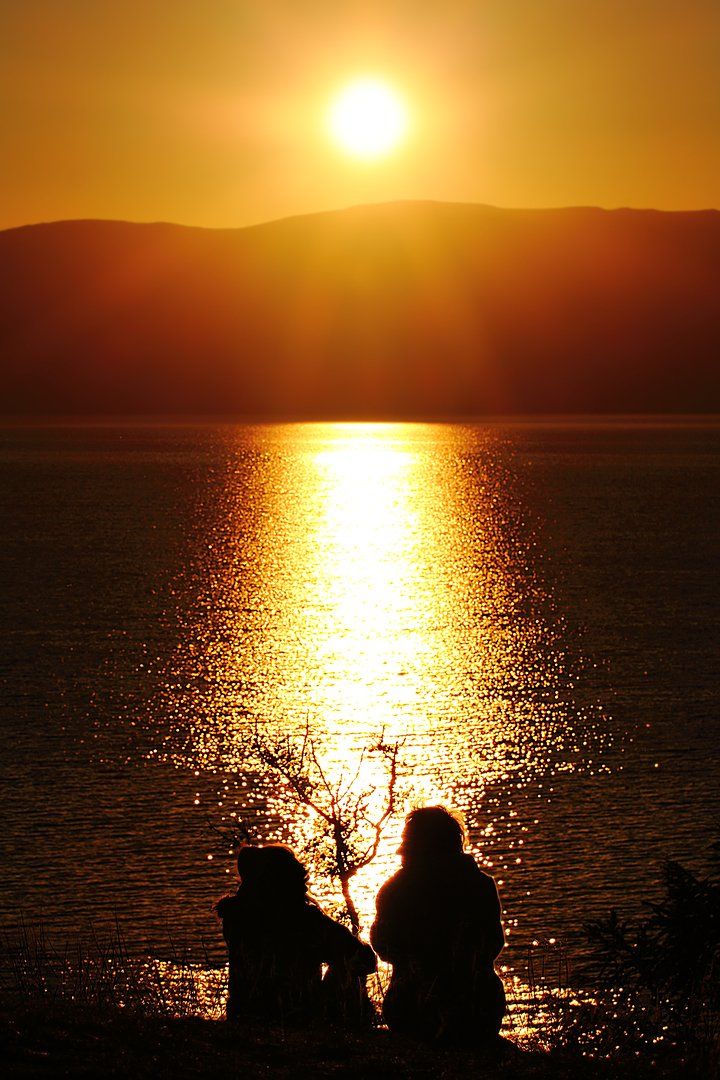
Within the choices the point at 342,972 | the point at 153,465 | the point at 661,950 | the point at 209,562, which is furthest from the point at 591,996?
the point at 153,465

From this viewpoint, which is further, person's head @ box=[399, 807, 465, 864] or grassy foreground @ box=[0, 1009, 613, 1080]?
person's head @ box=[399, 807, 465, 864]

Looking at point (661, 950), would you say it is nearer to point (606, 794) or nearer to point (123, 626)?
point (606, 794)

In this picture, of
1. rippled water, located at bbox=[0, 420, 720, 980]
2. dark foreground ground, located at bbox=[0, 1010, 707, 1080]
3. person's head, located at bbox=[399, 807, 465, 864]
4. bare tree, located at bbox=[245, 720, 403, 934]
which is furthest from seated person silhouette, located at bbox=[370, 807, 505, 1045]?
rippled water, located at bbox=[0, 420, 720, 980]

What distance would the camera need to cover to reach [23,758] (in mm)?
18953

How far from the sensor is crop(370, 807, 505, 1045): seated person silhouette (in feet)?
21.3

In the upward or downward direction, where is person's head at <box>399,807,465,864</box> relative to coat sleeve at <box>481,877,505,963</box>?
upward

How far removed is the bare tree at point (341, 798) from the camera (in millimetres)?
9117

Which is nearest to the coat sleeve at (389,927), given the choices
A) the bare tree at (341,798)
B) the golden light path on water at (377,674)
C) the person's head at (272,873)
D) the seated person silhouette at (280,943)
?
the seated person silhouette at (280,943)

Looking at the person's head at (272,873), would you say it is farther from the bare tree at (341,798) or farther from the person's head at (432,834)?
the bare tree at (341,798)

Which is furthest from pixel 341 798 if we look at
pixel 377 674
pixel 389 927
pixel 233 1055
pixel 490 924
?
pixel 377 674

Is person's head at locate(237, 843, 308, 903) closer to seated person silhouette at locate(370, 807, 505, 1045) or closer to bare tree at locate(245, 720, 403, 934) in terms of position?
seated person silhouette at locate(370, 807, 505, 1045)

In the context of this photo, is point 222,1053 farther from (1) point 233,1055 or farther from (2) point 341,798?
(2) point 341,798

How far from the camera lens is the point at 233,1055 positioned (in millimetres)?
6113

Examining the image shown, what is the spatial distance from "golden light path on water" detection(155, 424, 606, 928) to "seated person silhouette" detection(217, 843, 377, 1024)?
3.85 metres
